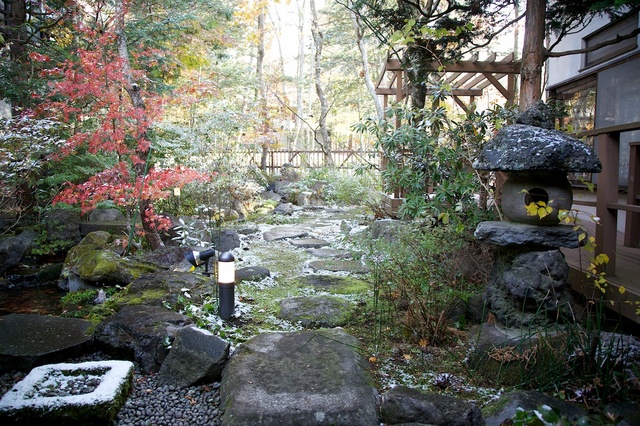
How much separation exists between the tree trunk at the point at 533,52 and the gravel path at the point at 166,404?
3.71 meters

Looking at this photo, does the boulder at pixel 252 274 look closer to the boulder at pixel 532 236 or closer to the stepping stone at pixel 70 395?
the stepping stone at pixel 70 395

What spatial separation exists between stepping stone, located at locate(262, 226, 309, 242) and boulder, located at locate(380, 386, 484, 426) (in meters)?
5.02

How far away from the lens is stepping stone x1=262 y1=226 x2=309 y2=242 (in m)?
7.34

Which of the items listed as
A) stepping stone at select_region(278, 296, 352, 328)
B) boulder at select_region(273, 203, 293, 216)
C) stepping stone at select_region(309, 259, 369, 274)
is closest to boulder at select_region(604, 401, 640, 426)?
stepping stone at select_region(278, 296, 352, 328)

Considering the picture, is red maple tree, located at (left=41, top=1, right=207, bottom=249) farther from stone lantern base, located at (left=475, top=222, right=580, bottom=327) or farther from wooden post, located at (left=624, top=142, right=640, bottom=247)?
wooden post, located at (left=624, top=142, right=640, bottom=247)

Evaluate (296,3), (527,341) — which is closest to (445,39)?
(527,341)

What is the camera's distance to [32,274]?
5605 mm

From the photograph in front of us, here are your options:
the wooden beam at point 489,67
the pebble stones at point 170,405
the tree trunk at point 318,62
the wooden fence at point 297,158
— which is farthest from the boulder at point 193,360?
the wooden fence at point 297,158

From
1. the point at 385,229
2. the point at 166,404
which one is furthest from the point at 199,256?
the point at 385,229

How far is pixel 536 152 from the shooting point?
2.65 metres

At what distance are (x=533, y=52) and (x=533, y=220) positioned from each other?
2154 mm

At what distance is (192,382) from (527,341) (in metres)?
2.19

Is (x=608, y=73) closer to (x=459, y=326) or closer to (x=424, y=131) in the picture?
(x=424, y=131)

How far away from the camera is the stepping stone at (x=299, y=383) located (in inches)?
90.5
